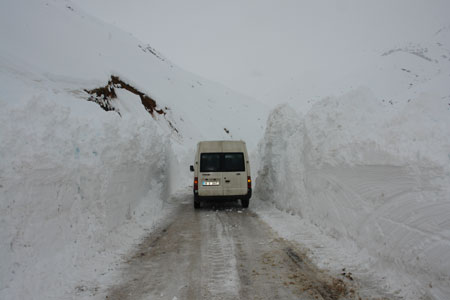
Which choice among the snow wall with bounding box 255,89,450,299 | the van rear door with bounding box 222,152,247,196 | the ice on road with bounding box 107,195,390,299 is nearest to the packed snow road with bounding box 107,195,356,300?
the ice on road with bounding box 107,195,390,299

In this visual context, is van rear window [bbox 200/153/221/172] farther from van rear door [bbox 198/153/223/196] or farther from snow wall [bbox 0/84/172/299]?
snow wall [bbox 0/84/172/299]

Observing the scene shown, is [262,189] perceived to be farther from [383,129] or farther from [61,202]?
[61,202]

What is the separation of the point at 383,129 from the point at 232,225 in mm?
4800

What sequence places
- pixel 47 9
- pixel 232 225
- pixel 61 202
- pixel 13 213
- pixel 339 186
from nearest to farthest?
1. pixel 13 213
2. pixel 61 202
3. pixel 339 186
4. pixel 232 225
5. pixel 47 9

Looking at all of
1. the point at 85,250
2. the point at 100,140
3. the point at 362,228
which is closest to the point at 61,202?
the point at 85,250

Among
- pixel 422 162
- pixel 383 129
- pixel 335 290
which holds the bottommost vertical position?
pixel 335 290

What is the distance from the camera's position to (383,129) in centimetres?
592

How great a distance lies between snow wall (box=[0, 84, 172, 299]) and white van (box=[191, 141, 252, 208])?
3.72 m

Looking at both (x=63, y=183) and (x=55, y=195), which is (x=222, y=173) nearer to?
(x=63, y=183)

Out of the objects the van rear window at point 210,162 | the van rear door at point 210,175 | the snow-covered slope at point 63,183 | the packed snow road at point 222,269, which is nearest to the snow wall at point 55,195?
the snow-covered slope at point 63,183

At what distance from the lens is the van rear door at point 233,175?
11.7m

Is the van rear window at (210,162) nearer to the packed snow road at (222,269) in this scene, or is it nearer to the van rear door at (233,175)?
the van rear door at (233,175)

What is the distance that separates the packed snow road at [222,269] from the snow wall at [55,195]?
0.78 meters

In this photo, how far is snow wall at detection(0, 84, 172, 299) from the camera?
4363 millimetres
